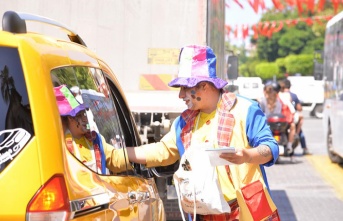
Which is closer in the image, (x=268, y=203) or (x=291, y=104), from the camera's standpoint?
(x=268, y=203)

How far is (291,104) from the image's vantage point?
1895 centimetres

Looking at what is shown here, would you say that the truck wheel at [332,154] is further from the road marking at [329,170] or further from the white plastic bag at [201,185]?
the white plastic bag at [201,185]

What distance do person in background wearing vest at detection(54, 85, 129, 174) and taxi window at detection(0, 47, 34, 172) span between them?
0.72 feet

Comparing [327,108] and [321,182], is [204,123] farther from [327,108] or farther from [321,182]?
[327,108]

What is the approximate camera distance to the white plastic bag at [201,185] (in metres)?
4.80

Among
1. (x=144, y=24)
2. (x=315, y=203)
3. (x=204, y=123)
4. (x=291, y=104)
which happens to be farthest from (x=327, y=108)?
(x=204, y=123)

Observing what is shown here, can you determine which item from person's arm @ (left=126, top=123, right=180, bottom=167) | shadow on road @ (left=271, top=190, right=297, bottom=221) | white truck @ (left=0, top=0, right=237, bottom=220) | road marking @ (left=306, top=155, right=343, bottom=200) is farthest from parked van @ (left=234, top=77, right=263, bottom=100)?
person's arm @ (left=126, top=123, right=180, bottom=167)

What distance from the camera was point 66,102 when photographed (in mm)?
4227

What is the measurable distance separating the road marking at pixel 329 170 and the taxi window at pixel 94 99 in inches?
358

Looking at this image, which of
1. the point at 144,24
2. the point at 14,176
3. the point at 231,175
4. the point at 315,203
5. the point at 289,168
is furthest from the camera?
the point at 289,168

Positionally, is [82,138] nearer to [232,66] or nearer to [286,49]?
[232,66]

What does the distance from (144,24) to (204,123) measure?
479cm

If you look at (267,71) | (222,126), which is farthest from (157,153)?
(267,71)

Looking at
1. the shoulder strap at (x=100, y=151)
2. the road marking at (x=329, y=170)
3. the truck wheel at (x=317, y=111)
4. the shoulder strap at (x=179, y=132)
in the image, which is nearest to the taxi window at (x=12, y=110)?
the shoulder strap at (x=100, y=151)
